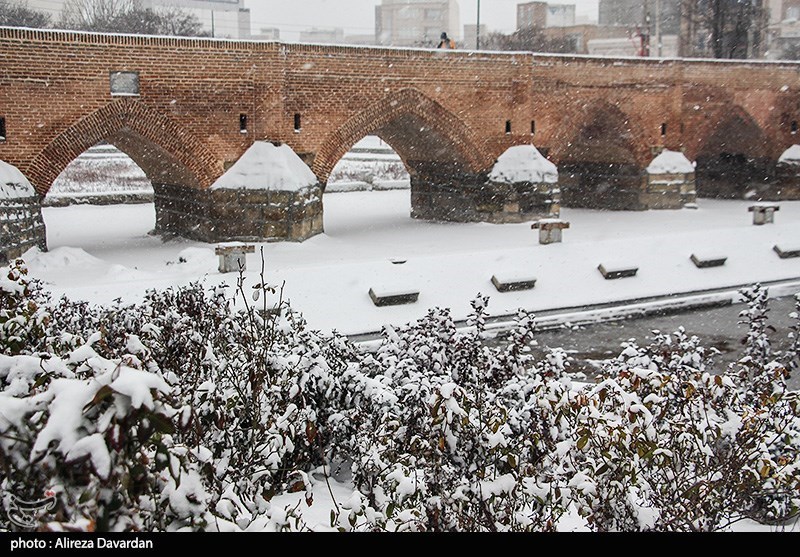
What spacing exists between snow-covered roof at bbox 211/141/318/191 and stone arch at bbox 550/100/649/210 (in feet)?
23.3

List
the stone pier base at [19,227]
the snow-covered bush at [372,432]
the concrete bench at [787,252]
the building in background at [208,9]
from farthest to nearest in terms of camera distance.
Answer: the building in background at [208,9]
the concrete bench at [787,252]
the stone pier base at [19,227]
the snow-covered bush at [372,432]

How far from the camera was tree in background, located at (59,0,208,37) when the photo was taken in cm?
3597

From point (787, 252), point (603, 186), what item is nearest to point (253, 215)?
point (787, 252)

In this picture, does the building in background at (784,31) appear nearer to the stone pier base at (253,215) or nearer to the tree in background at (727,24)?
the tree in background at (727,24)

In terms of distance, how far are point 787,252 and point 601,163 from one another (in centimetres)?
743

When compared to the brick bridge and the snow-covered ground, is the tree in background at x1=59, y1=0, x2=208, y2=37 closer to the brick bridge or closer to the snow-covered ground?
the snow-covered ground

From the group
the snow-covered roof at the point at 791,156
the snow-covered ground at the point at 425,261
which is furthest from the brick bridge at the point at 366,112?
the snow-covered ground at the point at 425,261

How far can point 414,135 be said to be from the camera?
754 inches

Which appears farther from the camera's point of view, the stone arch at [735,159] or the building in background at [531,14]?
the building in background at [531,14]

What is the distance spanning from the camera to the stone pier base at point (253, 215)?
15.6 m

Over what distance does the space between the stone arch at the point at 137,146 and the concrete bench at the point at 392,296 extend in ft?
17.9

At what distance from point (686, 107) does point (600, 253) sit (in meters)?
9.33

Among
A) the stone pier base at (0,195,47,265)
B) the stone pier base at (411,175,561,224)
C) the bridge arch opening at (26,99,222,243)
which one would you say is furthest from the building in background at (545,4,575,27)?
the stone pier base at (0,195,47,265)
